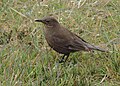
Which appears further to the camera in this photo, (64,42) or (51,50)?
(51,50)

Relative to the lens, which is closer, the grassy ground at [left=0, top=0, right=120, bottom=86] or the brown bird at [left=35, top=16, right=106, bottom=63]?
the grassy ground at [left=0, top=0, right=120, bottom=86]

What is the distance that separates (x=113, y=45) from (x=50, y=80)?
1.07 meters

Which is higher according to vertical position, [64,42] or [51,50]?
[64,42]

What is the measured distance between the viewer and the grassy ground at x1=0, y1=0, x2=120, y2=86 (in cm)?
497

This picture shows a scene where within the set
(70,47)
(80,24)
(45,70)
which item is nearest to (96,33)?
(80,24)

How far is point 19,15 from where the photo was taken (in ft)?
21.6

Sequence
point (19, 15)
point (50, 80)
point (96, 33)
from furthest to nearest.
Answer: point (19, 15) < point (96, 33) < point (50, 80)

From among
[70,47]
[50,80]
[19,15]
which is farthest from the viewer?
[19,15]

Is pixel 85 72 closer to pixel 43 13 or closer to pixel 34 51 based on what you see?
pixel 34 51

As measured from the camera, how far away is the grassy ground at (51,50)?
4.97 metres

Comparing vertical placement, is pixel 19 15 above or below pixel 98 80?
above

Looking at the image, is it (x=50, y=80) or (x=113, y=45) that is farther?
(x=113, y=45)

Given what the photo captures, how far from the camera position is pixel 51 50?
5.66m

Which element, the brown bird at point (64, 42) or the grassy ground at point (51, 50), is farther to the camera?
the brown bird at point (64, 42)
